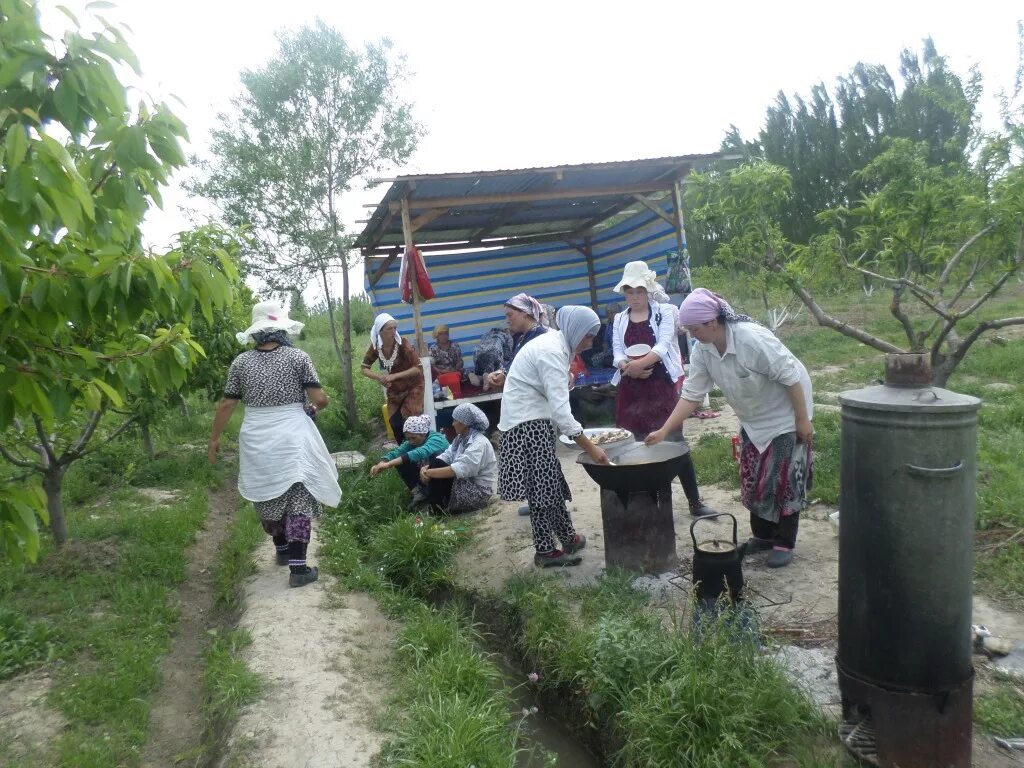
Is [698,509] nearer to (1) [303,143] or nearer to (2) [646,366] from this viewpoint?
(2) [646,366]

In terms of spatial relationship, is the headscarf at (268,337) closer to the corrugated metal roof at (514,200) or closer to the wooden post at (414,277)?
the corrugated metal roof at (514,200)

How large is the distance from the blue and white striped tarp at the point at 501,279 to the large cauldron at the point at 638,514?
6412 mm

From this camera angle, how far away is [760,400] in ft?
13.6

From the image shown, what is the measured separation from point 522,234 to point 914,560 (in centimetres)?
969

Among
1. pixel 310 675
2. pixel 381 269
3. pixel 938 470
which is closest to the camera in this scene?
pixel 938 470

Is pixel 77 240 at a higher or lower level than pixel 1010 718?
higher

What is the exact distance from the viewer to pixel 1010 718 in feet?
9.24

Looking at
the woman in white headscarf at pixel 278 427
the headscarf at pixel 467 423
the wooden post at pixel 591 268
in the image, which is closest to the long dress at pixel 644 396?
the headscarf at pixel 467 423

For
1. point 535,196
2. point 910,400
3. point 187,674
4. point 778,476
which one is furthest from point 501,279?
point 910,400

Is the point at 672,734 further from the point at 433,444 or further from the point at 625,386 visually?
the point at 433,444

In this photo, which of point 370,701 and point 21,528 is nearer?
point 21,528

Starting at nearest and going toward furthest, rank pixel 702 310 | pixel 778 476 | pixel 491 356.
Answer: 1. pixel 702 310
2. pixel 778 476
3. pixel 491 356

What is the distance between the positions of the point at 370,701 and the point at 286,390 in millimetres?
2116

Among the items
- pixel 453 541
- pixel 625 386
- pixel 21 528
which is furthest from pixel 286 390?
pixel 21 528
